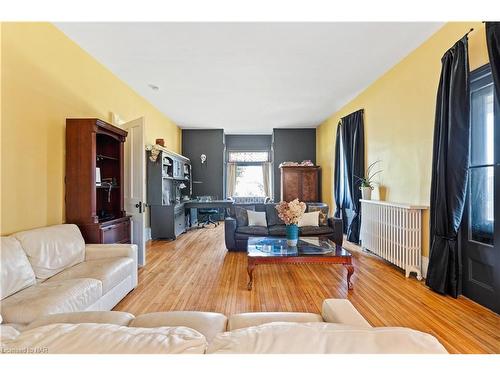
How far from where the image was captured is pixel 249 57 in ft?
11.3

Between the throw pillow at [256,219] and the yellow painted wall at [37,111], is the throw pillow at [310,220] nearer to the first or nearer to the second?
the throw pillow at [256,219]

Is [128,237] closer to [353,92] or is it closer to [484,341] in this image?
[484,341]

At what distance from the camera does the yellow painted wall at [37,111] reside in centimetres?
227

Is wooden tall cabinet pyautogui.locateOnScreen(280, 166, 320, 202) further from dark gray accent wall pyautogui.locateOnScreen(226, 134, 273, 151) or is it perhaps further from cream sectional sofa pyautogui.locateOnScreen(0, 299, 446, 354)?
cream sectional sofa pyautogui.locateOnScreen(0, 299, 446, 354)

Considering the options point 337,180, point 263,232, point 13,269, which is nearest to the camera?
point 13,269

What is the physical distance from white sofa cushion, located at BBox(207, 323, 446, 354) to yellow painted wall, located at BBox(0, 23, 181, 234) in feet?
8.73

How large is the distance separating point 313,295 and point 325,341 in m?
2.26

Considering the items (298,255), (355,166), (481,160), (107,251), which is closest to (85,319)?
(107,251)

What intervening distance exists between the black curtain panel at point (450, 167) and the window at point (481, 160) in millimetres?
132

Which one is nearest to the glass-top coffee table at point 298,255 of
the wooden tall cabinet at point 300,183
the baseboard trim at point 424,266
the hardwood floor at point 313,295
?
the hardwood floor at point 313,295

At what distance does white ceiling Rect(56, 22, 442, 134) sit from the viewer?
2840 millimetres

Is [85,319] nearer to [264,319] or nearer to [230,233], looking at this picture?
[264,319]

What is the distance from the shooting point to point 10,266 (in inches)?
74.7
